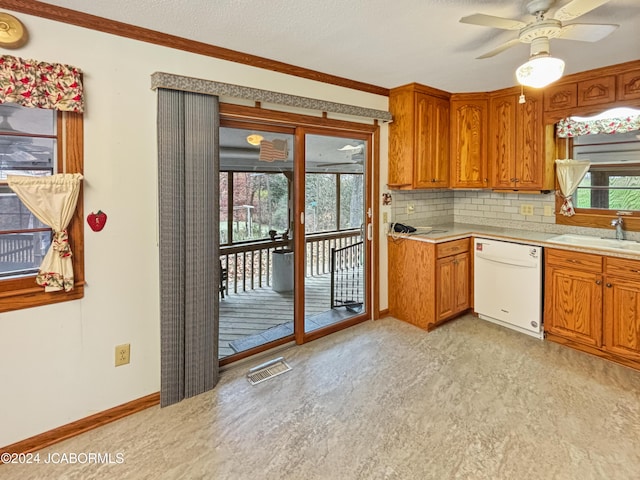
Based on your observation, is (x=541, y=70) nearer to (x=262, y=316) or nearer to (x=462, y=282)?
(x=462, y=282)

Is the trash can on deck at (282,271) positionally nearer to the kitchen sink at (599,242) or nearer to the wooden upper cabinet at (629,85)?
the kitchen sink at (599,242)

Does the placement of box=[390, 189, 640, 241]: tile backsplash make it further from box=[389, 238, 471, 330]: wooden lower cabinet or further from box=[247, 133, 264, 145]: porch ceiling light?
box=[247, 133, 264, 145]: porch ceiling light

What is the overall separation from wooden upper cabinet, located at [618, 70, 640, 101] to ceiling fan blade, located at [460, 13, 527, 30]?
1.76 meters

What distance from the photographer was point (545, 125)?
3.46m

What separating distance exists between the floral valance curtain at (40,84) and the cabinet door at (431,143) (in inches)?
110

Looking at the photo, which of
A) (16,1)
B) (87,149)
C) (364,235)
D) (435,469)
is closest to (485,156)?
(364,235)

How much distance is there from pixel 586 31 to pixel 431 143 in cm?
181

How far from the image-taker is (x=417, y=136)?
355 centimetres

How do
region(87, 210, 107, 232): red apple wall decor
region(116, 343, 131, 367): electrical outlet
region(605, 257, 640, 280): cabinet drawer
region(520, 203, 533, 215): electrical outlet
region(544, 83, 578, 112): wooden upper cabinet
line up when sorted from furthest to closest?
region(520, 203, 533, 215): electrical outlet
region(544, 83, 578, 112): wooden upper cabinet
region(605, 257, 640, 280): cabinet drawer
region(116, 343, 131, 367): electrical outlet
region(87, 210, 107, 232): red apple wall decor

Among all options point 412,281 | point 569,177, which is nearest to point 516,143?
point 569,177

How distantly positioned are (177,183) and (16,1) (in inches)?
46.2

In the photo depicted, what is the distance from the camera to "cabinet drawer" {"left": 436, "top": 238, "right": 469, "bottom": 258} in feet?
11.4

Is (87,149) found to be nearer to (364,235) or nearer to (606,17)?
(364,235)

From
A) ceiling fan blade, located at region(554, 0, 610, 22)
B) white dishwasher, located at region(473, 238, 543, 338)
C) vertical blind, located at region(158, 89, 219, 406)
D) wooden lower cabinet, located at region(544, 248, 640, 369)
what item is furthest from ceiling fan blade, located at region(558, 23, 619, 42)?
vertical blind, located at region(158, 89, 219, 406)
